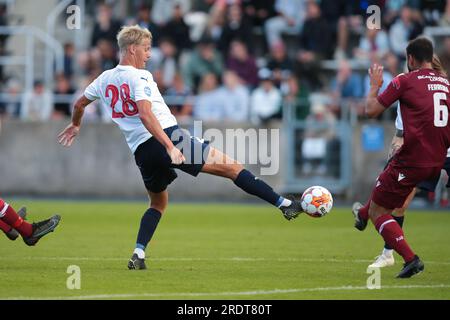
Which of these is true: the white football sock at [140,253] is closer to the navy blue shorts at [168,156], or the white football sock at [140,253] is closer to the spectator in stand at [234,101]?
the navy blue shorts at [168,156]

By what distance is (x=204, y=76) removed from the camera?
2294cm

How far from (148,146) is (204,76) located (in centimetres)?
1289

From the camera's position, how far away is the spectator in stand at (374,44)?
72.7 ft

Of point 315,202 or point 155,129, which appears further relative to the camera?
point 315,202

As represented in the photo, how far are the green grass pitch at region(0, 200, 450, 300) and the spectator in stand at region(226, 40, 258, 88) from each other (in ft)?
15.0

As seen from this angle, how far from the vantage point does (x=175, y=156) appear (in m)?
9.49

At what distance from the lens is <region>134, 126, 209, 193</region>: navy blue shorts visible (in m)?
10.0

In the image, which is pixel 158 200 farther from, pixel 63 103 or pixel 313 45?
pixel 63 103

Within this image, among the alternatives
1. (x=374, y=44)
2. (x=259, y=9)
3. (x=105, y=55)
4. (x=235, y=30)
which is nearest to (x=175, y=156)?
(x=374, y=44)

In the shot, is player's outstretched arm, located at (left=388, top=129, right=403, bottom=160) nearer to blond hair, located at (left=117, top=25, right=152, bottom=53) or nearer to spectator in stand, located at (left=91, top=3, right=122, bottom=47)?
blond hair, located at (left=117, top=25, right=152, bottom=53)

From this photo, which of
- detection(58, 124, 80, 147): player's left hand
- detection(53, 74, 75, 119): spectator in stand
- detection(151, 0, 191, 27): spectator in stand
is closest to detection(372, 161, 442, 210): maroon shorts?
detection(58, 124, 80, 147): player's left hand

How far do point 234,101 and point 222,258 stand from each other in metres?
10.9

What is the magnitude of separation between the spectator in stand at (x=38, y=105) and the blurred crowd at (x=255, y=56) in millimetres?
23
